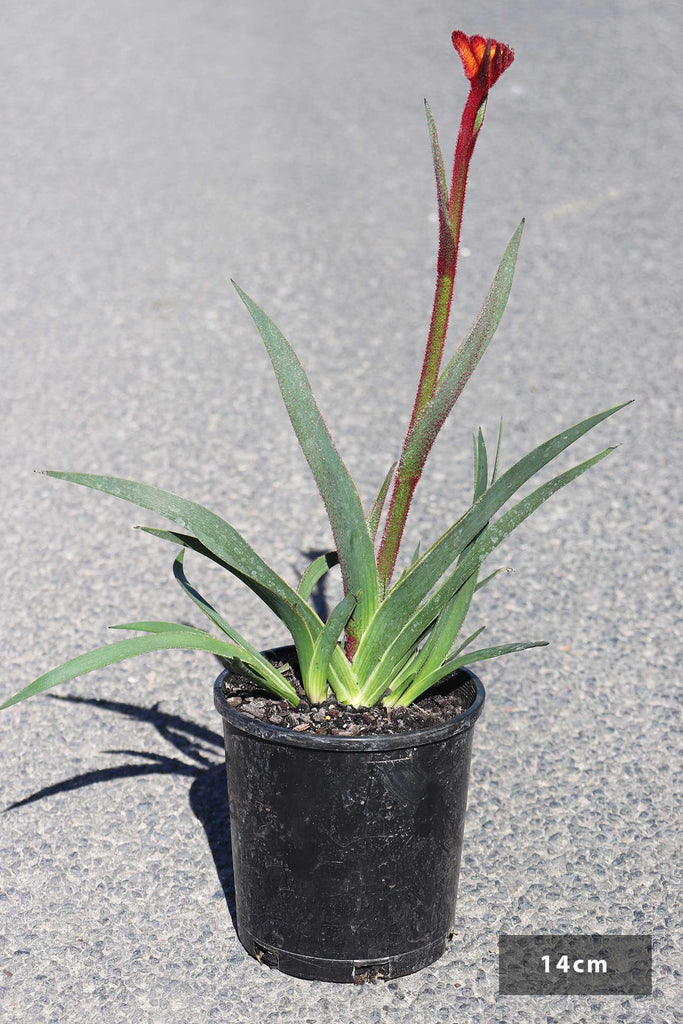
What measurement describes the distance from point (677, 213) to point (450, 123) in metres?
1.48

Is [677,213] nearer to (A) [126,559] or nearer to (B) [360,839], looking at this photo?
(A) [126,559]

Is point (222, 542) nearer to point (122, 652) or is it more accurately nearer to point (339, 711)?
point (122, 652)

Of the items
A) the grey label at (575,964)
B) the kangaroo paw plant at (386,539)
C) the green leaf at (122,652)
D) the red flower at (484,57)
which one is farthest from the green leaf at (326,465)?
the grey label at (575,964)

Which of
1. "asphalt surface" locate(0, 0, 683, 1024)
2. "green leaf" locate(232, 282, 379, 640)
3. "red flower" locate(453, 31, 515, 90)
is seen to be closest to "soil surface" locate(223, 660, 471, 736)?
"green leaf" locate(232, 282, 379, 640)

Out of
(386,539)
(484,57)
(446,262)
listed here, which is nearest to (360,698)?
(386,539)

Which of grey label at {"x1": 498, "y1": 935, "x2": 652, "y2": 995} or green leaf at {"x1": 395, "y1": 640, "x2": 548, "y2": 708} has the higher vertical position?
green leaf at {"x1": 395, "y1": 640, "x2": 548, "y2": 708}

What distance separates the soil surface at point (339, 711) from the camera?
1686mm

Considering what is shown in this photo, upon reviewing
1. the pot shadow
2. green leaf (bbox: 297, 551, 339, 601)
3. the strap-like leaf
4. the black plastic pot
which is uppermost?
the strap-like leaf

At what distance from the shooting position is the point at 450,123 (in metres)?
6.07

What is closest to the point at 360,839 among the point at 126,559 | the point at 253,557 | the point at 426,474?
the point at 253,557

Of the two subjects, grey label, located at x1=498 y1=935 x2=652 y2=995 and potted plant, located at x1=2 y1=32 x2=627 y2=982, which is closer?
potted plant, located at x1=2 y1=32 x2=627 y2=982

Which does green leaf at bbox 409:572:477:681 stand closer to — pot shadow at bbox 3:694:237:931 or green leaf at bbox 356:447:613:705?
green leaf at bbox 356:447:613:705

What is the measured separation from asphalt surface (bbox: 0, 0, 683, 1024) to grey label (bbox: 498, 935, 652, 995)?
0.02 meters

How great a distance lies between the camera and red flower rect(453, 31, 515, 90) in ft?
4.97
